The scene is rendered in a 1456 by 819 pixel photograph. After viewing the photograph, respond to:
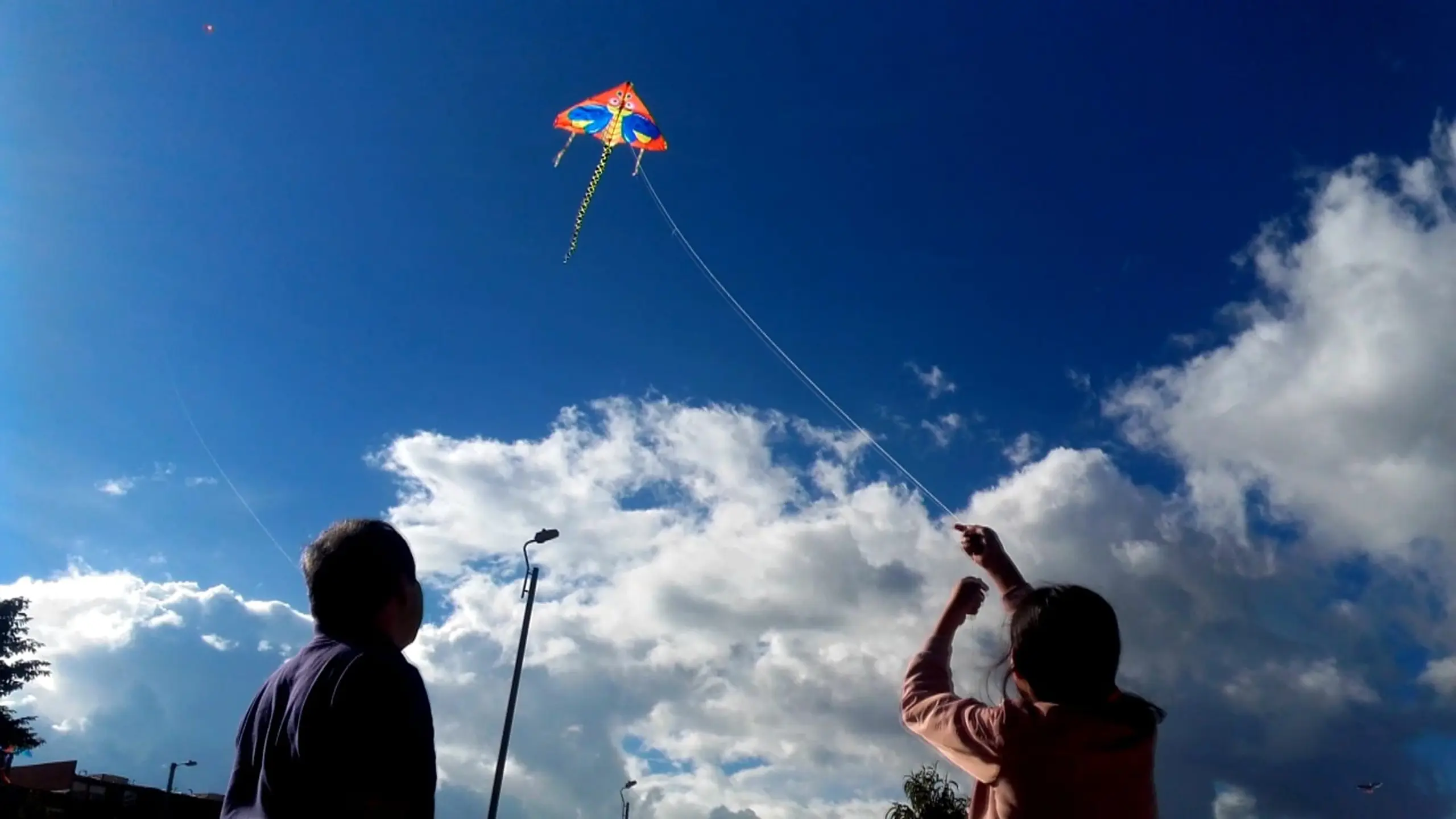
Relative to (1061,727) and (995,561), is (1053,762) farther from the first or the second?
(995,561)

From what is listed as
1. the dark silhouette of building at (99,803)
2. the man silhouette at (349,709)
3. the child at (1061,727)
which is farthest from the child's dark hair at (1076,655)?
the dark silhouette of building at (99,803)

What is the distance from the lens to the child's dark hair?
2.45 meters

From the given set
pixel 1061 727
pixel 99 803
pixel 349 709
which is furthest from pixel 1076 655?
pixel 99 803

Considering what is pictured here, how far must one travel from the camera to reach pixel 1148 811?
8.16 ft

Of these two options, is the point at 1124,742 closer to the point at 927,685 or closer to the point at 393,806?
the point at 927,685

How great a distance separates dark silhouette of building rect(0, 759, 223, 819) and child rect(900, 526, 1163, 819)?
64.5 feet

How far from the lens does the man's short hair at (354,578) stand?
268 centimetres

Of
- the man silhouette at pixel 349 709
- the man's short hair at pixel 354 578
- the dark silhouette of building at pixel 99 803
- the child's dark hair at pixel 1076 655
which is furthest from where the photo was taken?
the dark silhouette of building at pixel 99 803

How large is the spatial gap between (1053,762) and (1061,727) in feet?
0.27

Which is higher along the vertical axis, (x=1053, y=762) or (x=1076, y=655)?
(x=1076, y=655)

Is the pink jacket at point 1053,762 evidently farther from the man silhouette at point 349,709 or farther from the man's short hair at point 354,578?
the man's short hair at point 354,578

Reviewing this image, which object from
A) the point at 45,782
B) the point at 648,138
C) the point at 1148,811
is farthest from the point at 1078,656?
the point at 45,782

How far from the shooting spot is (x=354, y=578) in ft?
8.84

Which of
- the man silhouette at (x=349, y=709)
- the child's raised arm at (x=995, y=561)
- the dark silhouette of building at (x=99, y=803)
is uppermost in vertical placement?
the child's raised arm at (x=995, y=561)
